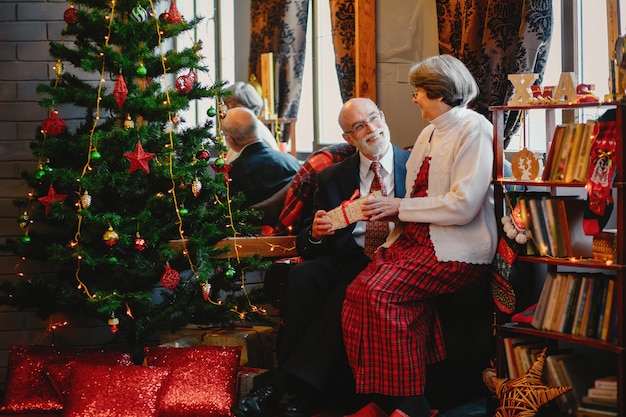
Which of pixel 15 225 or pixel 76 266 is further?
pixel 15 225

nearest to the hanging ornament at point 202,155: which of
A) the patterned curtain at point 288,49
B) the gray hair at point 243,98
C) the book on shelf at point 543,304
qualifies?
the book on shelf at point 543,304

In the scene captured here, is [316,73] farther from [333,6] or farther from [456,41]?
[456,41]

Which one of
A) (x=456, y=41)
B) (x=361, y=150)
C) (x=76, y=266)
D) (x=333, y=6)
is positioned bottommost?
(x=76, y=266)

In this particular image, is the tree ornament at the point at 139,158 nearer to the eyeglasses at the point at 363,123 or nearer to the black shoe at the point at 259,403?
the eyeglasses at the point at 363,123

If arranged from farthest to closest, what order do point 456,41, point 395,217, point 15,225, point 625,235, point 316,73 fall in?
point 316,73 → point 456,41 → point 15,225 → point 395,217 → point 625,235

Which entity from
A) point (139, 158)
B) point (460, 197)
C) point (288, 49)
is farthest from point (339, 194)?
point (288, 49)

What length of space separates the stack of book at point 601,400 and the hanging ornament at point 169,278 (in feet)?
5.32

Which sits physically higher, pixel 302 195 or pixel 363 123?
pixel 363 123

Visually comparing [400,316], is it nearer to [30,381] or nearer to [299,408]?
[299,408]

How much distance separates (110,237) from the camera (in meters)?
3.45

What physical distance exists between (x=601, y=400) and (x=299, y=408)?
1.20 metres

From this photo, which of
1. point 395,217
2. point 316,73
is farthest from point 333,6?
point 395,217

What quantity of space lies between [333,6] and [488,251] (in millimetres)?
2517

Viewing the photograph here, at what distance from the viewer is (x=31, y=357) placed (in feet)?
12.5
